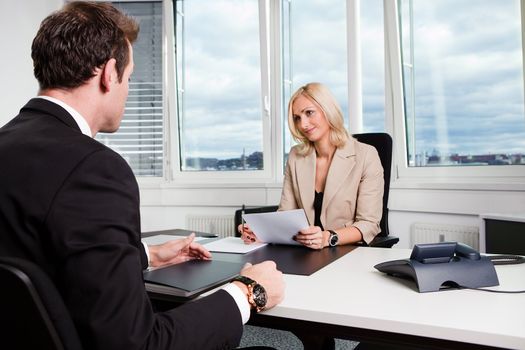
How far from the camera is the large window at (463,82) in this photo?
110 inches

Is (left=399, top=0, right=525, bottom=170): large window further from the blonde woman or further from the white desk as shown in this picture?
the white desk

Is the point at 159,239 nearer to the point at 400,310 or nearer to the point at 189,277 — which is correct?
the point at 189,277

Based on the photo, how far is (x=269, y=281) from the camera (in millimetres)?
963

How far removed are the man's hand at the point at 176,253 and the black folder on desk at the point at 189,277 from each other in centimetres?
6

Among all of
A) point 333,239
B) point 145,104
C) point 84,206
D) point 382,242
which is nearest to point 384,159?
point 382,242

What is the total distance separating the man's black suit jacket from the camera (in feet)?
2.08

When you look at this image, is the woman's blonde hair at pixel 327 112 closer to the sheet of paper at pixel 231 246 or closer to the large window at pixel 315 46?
the sheet of paper at pixel 231 246

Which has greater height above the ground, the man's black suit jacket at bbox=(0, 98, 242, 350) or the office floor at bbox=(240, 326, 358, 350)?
the man's black suit jacket at bbox=(0, 98, 242, 350)

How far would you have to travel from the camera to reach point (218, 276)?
110cm

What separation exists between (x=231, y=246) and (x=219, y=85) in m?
2.66

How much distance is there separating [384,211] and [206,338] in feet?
5.63

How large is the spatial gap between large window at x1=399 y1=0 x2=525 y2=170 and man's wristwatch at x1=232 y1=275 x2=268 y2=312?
2.50m

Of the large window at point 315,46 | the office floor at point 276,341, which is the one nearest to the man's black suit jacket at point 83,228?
the office floor at point 276,341

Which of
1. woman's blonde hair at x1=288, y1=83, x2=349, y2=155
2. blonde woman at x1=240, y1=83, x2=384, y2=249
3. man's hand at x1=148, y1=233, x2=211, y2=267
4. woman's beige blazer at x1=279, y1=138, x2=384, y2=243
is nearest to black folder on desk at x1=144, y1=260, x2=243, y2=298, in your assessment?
man's hand at x1=148, y1=233, x2=211, y2=267
